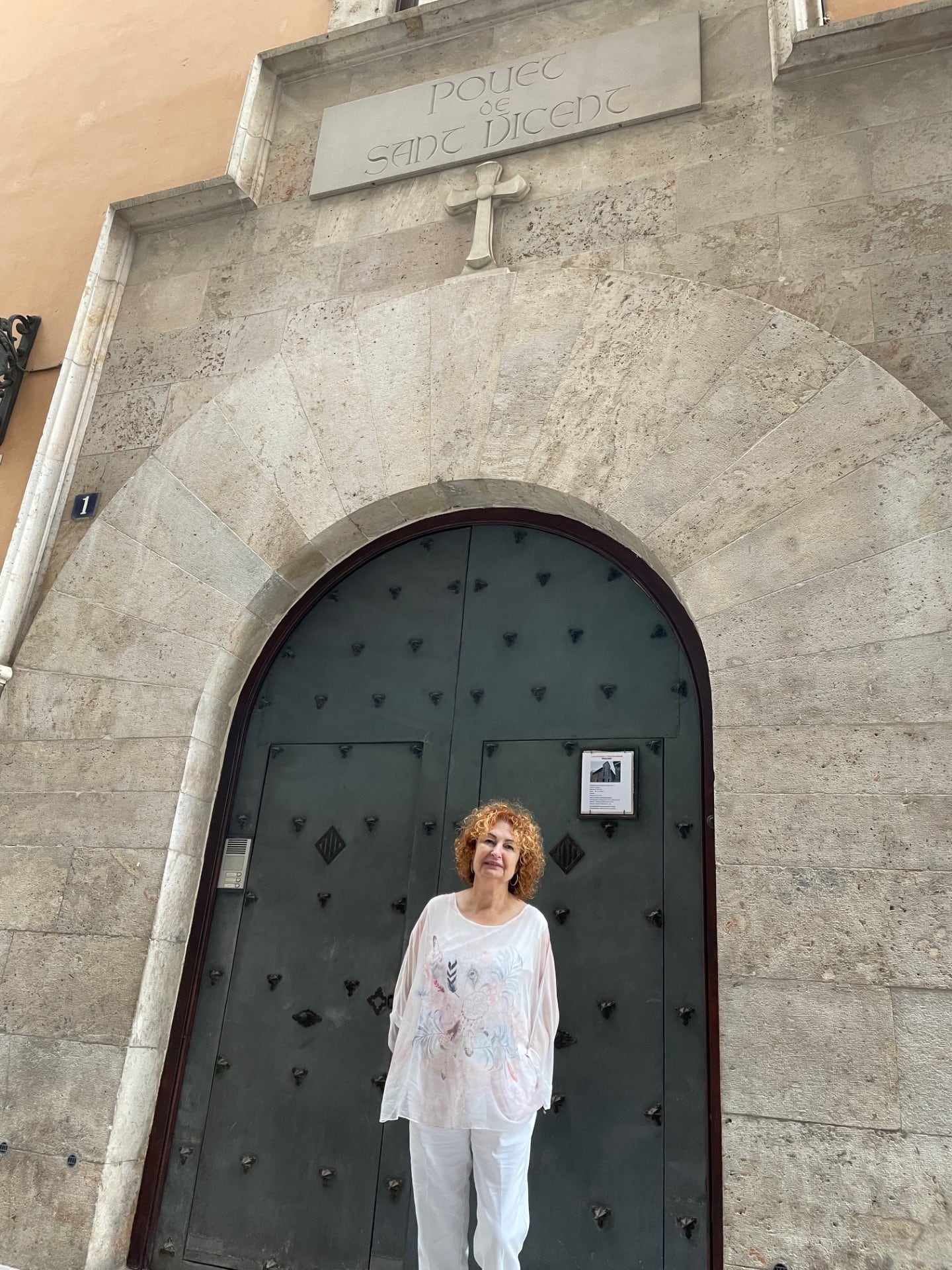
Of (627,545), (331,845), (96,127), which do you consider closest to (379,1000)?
(331,845)

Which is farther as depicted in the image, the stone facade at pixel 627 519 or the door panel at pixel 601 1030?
the door panel at pixel 601 1030

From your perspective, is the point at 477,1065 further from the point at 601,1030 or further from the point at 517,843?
the point at 601,1030

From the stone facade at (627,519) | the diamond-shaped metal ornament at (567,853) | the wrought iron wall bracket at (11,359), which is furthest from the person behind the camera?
the wrought iron wall bracket at (11,359)

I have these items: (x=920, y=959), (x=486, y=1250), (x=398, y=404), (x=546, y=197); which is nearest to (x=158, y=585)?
(x=398, y=404)

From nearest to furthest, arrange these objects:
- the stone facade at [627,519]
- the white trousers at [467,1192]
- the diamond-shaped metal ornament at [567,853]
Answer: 1. the white trousers at [467,1192]
2. the stone facade at [627,519]
3. the diamond-shaped metal ornament at [567,853]

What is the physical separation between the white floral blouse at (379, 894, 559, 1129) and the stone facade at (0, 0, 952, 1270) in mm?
596

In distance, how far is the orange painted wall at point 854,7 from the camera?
420 cm

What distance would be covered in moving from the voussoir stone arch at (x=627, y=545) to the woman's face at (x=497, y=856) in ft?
2.21

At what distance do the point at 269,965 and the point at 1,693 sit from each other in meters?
1.67

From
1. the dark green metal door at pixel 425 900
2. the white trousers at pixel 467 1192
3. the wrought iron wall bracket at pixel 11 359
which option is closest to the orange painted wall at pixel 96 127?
the wrought iron wall bracket at pixel 11 359

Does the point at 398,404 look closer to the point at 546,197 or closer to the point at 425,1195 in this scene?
the point at 546,197

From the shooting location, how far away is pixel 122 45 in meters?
5.86

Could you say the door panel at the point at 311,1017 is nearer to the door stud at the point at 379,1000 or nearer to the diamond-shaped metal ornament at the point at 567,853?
the door stud at the point at 379,1000

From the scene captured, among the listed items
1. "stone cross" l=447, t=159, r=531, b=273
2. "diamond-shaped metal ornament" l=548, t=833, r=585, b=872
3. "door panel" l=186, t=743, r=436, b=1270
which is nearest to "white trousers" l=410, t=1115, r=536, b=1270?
"door panel" l=186, t=743, r=436, b=1270
